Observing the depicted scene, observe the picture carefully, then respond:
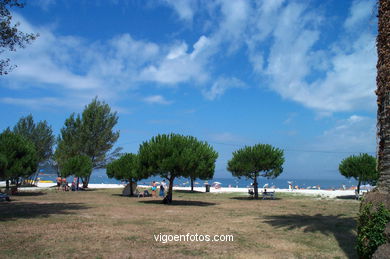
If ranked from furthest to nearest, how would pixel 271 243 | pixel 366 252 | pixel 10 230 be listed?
1. pixel 10 230
2. pixel 271 243
3. pixel 366 252

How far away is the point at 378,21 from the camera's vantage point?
9070 millimetres

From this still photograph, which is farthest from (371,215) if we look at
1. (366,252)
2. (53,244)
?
(53,244)

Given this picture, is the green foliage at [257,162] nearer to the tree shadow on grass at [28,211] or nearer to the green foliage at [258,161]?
the green foliage at [258,161]

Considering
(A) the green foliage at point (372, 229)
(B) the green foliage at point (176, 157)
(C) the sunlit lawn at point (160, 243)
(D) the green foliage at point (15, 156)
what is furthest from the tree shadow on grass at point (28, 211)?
(A) the green foliage at point (372, 229)

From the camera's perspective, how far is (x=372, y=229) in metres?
7.62

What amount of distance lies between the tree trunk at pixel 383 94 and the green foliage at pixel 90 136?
4810 centimetres

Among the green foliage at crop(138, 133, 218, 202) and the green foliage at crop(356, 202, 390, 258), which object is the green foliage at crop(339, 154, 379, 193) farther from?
the green foliage at crop(356, 202, 390, 258)

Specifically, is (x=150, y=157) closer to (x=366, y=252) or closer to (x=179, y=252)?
(x=179, y=252)

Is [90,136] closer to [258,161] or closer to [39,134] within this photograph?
[39,134]

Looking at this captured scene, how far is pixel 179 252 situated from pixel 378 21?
9.17m

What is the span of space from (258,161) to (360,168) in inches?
497

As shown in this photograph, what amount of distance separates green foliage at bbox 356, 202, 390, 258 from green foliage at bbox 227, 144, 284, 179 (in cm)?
2665

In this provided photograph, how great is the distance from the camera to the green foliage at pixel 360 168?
117ft

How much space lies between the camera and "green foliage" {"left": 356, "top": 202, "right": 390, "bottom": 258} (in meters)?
7.49
